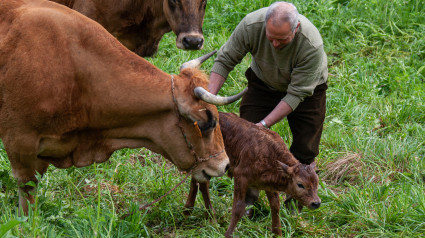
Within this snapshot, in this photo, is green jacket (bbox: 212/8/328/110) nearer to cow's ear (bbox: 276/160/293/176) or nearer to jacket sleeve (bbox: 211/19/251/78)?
jacket sleeve (bbox: 211/19/251/78)

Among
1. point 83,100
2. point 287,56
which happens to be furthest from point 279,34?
point 83,100

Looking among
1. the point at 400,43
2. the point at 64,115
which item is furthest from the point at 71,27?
the point at 400,43

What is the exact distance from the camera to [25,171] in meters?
5.77

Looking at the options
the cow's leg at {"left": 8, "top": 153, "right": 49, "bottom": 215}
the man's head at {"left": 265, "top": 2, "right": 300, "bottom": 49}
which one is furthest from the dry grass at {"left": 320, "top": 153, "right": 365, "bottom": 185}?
the cow's leg at {"left": 8, "top": 153, "right": 49, "bottom": 215}

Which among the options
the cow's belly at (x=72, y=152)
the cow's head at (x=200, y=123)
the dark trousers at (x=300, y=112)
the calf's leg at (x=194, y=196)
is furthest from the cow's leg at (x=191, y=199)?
the dark trousers at (x=300, y=112)

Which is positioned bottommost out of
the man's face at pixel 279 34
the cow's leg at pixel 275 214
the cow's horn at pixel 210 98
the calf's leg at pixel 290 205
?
the calf's leg at pixel 290 205

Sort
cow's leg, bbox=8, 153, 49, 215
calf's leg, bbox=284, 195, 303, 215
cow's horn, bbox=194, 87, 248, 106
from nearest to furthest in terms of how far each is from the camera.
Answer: cow's horn, bbox=194, 87, 248, 106 → cow's leg, bbox=8, 153, 49, 215 → calf's leg, bbox=284, 195, 303, 215

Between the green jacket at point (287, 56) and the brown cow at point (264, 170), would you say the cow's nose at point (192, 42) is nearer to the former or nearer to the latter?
the green jacket at point (287, 56)

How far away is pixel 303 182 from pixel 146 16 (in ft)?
9.79

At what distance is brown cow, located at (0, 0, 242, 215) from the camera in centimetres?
538

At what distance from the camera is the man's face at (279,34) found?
20.3 feet

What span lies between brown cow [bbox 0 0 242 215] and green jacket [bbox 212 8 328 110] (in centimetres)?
122

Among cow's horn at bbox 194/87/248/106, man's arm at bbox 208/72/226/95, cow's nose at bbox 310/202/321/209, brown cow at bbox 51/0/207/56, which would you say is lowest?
cow's nose at bbox 310/202/321/209

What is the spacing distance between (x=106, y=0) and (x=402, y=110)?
4116mm
